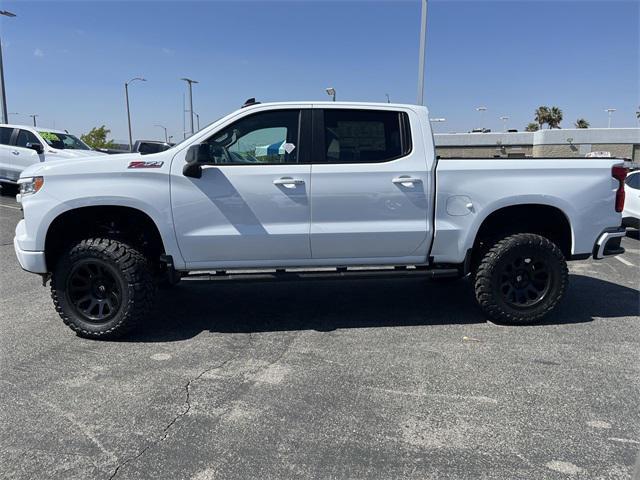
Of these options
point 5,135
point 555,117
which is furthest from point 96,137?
point 555,117

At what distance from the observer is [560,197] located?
4.71 metres

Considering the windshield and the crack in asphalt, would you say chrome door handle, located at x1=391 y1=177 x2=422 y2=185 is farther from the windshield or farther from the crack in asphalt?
the windshield

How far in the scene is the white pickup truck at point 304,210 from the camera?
4.34 meters

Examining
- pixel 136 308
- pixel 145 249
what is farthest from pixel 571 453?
pixel 145 249

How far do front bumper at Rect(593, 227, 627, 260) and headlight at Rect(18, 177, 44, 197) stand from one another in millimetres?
5182

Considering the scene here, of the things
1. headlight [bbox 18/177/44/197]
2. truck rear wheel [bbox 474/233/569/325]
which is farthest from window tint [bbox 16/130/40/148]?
truck rear wheel [bbox 474/233/569/325]

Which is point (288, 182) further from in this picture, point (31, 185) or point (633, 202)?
point (633, 202)

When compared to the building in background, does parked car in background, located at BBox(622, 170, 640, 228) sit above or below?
below

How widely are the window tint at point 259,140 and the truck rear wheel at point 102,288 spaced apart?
1.21 meters

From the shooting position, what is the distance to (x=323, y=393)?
3.47 m

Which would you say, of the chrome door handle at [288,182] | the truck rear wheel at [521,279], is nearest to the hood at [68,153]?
the chrome door handle at [288,182]

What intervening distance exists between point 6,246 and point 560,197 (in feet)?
28.1

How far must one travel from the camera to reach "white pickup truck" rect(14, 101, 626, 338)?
14.2 feet

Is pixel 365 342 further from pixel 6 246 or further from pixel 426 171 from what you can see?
pixel 6 246
